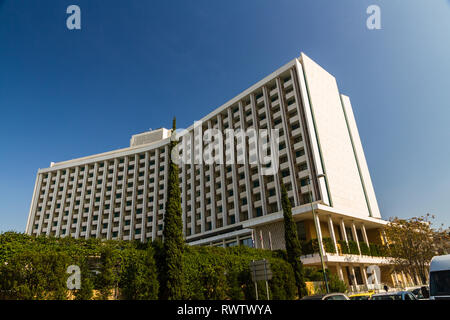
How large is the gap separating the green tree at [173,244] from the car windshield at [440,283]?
12.1 m

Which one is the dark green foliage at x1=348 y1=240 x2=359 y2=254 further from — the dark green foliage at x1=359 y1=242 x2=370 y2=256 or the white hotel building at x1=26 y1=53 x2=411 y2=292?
the dark green foliage at x1=359 y1=242 x2=370 y2=256

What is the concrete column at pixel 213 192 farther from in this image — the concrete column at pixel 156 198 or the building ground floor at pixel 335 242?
the concrete column at pixel 156 198

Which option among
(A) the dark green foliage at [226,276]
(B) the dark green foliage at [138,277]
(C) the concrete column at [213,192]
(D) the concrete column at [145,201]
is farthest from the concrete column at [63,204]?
(B) the dark green foliage at [138,277]

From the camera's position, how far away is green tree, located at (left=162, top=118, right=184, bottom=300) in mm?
16188

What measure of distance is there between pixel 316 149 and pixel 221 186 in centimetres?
1743

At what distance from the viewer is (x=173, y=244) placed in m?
17.4

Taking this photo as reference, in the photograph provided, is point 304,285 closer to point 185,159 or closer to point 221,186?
point 221,186

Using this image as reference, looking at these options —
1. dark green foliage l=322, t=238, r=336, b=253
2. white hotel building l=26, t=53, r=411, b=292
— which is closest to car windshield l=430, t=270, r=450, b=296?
white hotel building l=26, t=53, r=411, b=292

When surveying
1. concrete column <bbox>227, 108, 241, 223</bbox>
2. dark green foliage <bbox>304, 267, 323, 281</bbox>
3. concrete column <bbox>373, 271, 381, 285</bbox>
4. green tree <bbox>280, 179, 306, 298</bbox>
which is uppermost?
concrete column <bbox>227, 108, 241, 223</bbox>

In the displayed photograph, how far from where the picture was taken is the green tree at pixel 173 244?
16188mm

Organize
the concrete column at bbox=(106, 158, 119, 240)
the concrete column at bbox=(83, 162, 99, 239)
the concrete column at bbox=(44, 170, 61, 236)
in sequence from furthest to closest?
the concrete column at bbox=(44, 170, 61, 236), the concrete column at bbox=(83, 162, 99, 239), the concrete column at bbox=(106, 158, 119, 240)

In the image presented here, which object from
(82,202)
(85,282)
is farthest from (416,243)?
(82,202)

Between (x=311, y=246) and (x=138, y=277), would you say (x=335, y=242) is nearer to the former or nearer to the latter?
(x=311, y=246)
